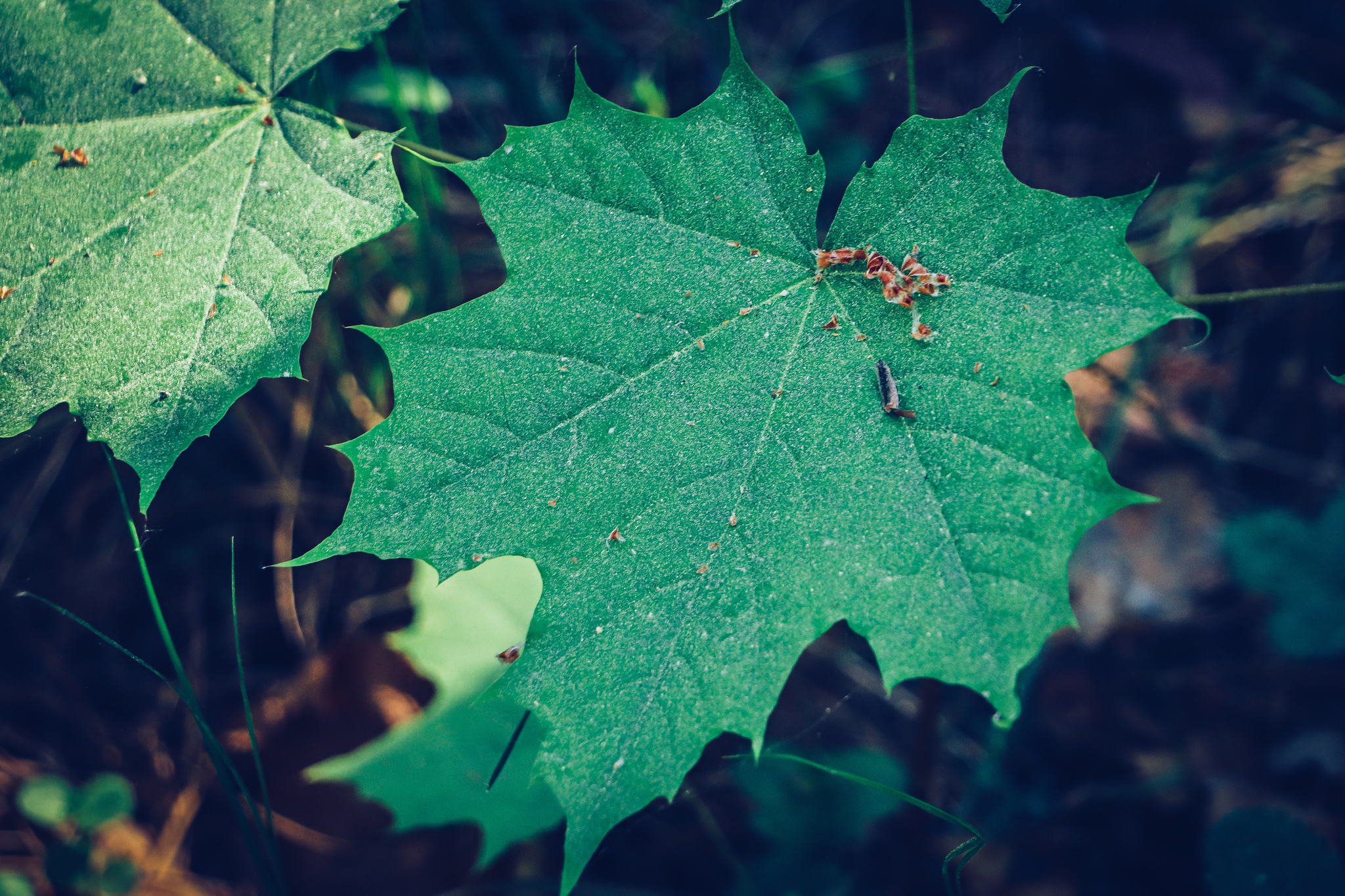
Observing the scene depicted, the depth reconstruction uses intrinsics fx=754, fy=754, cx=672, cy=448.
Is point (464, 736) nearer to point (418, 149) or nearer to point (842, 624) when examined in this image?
point (842, 624)

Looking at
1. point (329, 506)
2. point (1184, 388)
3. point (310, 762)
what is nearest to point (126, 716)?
point (310, 762)

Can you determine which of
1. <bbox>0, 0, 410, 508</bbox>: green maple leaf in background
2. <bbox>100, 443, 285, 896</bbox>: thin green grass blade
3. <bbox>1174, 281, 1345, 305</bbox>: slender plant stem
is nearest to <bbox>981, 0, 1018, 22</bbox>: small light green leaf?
<bbox>1174, 281, 1345, 305</bbox>: slender plant stem

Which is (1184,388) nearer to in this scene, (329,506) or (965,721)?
(965,721)

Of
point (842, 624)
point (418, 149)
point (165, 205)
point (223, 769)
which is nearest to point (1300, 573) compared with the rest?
point (842, 624)

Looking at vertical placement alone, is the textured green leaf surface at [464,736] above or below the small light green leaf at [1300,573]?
above

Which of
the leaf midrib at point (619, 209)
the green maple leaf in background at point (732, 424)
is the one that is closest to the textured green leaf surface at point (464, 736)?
the green maple leaf in background at point (732, 424)

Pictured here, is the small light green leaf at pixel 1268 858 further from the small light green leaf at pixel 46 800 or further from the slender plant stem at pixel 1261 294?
the small light green leaf at pixel 46 800
